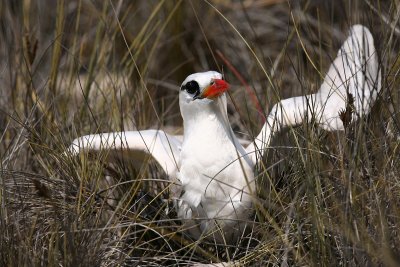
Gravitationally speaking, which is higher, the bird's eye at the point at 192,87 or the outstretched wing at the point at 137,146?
the bird's eye at the point at 192,87

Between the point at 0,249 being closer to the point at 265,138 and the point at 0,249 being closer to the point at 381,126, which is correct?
the point at 265,138

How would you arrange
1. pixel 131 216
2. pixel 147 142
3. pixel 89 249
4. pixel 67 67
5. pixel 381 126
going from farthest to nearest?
pixel 67 67, pixel 147 142, pixel 131 216, pixel 381 126, pixel 89 249

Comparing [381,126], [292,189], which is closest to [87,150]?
[292,189]

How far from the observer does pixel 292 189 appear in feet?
11.4

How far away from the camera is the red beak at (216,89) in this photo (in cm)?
364

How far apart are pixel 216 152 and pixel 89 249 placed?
0.75 metres

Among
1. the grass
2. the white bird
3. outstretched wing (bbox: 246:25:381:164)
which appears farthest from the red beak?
outstretched wing (bbox: 246:25:381:164)

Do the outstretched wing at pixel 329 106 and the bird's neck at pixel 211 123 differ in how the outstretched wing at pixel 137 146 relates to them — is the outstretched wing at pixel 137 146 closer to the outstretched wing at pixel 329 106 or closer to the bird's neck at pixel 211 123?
the bird's neck at pixel 211 123

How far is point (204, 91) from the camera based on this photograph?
3.69 metres

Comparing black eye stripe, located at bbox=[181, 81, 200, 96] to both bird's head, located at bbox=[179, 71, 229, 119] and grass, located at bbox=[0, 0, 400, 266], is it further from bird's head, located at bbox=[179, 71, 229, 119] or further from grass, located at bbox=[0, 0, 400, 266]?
grass, located at bbox=[0, 0, 400, 266]

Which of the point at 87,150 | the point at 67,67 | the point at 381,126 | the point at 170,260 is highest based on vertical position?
the point at 67,67

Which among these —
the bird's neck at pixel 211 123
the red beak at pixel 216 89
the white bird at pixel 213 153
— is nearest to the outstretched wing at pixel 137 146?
the white bird at pixel 213 153

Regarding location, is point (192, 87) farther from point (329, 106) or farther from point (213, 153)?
point (329, 106)

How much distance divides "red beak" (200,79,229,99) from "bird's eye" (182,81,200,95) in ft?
0.15
